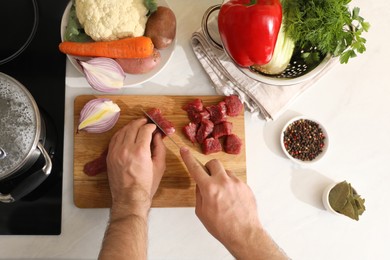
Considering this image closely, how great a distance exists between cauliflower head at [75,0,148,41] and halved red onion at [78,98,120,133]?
0.57 ft

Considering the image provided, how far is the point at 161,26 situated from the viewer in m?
1.06

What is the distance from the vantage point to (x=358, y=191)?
1.19m

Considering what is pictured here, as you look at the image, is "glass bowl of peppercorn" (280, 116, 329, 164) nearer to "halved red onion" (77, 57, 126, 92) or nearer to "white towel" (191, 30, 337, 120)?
"white towel" (191, 30, 337, 120)

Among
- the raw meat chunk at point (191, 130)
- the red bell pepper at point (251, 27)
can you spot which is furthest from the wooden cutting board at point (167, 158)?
the red bell pepper at point (251, 27)

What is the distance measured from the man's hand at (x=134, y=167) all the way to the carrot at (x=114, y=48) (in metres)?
0.20

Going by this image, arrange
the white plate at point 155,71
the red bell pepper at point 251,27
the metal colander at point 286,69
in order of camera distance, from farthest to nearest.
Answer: the white plate at point 155,71
the metal colander at point 286,69
the red bell pepper at point 251,27

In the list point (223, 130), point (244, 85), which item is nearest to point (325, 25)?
point (244, 85)

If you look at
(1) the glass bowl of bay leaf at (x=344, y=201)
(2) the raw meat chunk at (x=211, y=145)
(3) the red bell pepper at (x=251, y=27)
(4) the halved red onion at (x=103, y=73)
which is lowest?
(1) the glass bowl of bay leaf at (x=344, y=201)

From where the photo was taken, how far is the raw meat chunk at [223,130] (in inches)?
44.3

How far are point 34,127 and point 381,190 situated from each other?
100cm

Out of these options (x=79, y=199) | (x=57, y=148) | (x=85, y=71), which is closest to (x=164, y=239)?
(x=79, y=199)

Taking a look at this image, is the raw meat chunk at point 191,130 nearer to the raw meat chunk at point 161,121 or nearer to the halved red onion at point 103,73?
the raw meat chunk at point 161,121

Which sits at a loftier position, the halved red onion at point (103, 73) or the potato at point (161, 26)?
the potato at point (161, 26)

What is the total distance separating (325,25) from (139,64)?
1.61 ft
